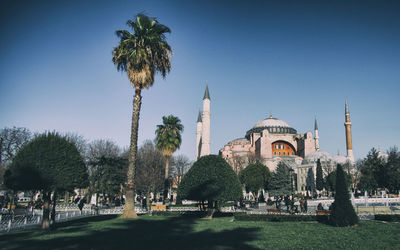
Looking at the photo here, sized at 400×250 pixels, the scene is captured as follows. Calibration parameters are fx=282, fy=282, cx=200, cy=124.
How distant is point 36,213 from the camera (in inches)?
795

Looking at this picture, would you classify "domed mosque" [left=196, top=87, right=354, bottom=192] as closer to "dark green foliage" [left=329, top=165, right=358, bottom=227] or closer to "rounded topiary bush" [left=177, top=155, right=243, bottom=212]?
"rounded topiary bush" [left=177, top=155, right=243, bottom=212]

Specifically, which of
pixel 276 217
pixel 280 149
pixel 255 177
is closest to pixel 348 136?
pixel 280 149

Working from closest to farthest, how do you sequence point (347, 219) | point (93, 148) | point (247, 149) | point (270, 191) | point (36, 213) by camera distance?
point (347, 219) → point (36, 213) → point (93, 148) → point (270, 191) → point (247, 149)

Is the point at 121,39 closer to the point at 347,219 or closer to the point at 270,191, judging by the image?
the point at 347,219

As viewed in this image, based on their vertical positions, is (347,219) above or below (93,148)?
below

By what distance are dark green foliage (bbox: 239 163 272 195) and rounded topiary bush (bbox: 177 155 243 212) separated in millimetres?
28534

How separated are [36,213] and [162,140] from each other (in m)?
12.9

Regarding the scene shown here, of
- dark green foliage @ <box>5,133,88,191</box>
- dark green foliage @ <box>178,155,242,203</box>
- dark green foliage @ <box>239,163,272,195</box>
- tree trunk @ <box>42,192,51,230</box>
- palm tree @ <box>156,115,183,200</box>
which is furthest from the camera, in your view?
dark green foliage @ <box>239,163,272,195</box>

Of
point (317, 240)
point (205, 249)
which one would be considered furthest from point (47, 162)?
point (317, 240)

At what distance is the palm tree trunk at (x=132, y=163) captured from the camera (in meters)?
16.0

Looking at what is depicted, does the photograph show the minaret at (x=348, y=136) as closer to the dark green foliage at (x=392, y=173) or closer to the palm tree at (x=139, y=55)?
the dark green foliage at (x=392, y=173)

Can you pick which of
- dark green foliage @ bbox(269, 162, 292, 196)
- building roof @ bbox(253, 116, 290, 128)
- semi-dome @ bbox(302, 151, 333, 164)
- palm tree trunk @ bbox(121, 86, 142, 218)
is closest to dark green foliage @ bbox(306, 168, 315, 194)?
semi-dome @ bbox(302, 151, 333, 164)

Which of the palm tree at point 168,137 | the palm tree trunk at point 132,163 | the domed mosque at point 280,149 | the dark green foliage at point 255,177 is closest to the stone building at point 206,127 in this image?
the domed mosque at point 280,149

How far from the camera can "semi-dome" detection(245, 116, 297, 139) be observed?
296 feet
